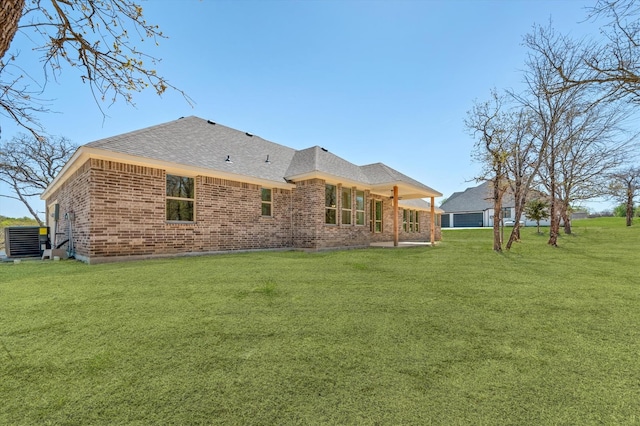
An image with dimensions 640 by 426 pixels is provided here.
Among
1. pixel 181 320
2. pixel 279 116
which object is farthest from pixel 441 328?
pixel 279 116

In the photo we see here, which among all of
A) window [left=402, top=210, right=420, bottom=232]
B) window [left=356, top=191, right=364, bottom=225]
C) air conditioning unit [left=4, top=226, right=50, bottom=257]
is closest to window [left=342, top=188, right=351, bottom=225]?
window [left=356, top=191, right=364, bottom=225]

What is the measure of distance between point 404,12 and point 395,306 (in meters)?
8.63

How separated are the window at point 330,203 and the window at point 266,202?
2576 millimetres

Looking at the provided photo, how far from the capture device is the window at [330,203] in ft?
41.1

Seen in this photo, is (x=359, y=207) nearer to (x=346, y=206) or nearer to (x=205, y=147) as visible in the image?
(x=346, y=206)

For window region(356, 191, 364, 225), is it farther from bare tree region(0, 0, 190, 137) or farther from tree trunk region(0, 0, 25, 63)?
tree trunk region(0, 0, 25, 63)

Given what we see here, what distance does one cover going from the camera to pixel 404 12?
8.10 metres

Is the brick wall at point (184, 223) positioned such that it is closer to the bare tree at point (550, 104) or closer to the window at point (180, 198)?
the window at point (180, 198)

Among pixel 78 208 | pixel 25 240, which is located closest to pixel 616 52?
pixel 78 208

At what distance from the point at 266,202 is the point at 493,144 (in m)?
11.2

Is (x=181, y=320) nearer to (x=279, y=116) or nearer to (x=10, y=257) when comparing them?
(x=279, y=116)

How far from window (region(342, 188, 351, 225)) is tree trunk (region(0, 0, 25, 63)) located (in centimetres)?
1172

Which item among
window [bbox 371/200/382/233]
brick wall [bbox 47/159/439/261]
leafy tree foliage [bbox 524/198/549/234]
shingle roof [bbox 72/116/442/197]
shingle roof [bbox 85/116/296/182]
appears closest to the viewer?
brick wall [bbox 47/159/439/261]

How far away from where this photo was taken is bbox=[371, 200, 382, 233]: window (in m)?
16.8
